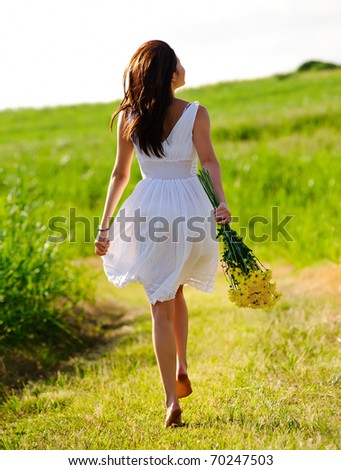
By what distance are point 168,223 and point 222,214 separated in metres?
0.29

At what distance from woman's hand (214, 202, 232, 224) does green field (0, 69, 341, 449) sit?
1076 millimetres

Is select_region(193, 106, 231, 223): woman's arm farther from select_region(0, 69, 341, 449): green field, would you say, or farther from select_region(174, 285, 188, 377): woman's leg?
select_region(0, 69, 341, 449): green field

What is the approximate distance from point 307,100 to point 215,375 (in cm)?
1587

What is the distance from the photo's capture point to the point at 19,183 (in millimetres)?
6707

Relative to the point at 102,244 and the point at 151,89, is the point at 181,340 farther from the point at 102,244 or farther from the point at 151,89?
the point at 151,89

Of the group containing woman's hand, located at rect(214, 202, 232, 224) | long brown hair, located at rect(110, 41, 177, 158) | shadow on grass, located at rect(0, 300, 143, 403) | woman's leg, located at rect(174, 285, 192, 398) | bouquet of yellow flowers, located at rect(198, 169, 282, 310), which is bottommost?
shadow on grass, located at rect(0, 300, 143, 403)

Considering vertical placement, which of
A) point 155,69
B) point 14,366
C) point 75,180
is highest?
point 155,69

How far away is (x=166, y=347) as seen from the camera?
3740 millimetres

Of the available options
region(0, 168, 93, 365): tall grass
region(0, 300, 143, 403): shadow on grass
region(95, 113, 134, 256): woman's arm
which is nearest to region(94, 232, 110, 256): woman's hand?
region(95, 113, 134, 256): woman's arm

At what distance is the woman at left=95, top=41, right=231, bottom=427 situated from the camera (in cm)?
371

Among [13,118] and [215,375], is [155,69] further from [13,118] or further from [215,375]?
[13,118]

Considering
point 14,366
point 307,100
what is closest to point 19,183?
point 14,366

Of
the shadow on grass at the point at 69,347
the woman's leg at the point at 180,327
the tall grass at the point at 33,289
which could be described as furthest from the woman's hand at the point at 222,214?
the tall grass at the point at 33,289

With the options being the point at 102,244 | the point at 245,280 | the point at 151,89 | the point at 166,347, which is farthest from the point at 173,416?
the point at 151,89
